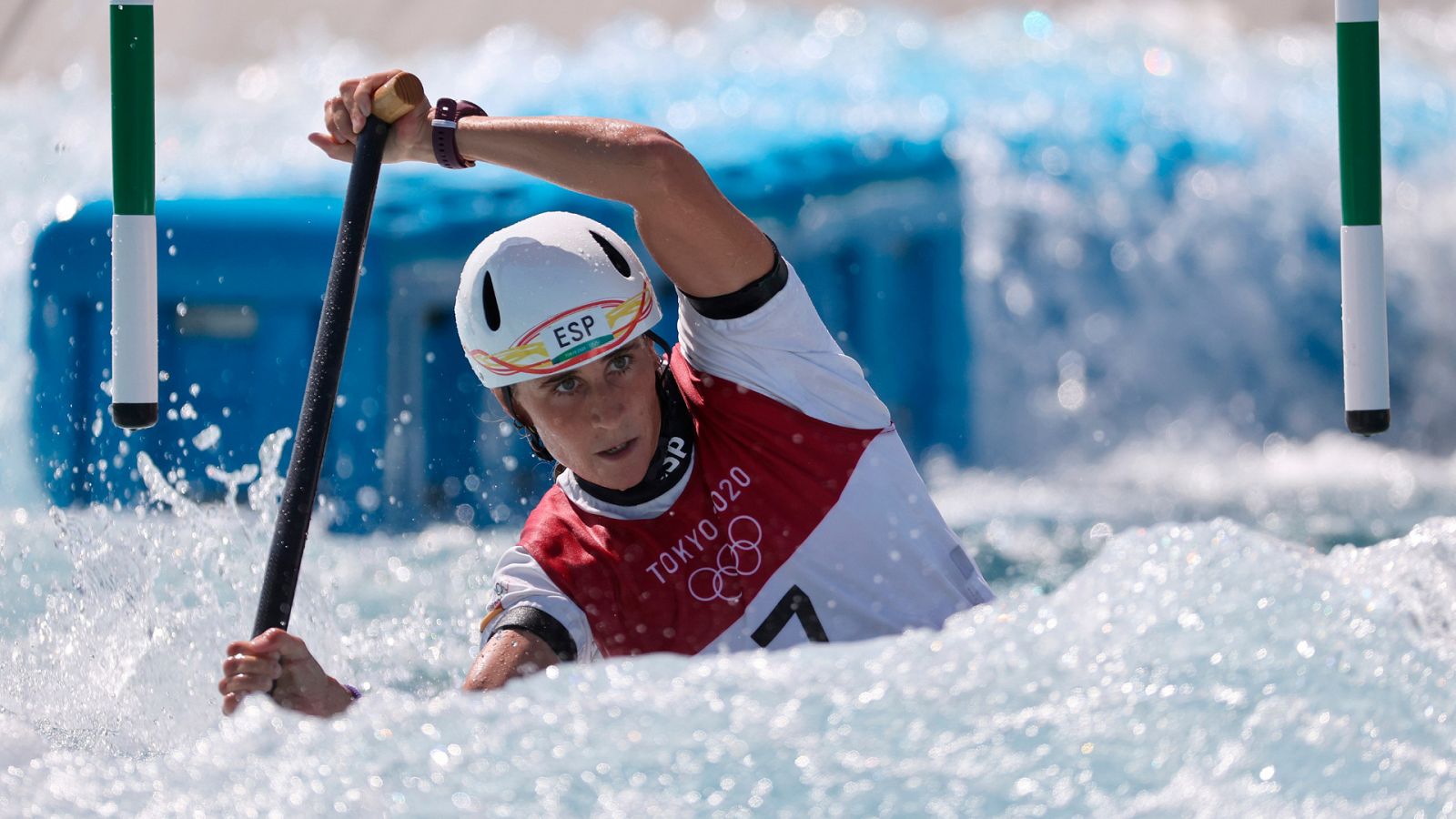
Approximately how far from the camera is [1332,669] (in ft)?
5.59

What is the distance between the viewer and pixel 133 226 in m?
2.51

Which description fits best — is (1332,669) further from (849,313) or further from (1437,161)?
(1437,161)

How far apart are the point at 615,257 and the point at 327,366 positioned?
478 millimetres

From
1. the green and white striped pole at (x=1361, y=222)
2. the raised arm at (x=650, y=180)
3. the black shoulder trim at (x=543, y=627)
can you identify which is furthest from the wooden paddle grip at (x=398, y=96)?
the green and white striped pole at (x=1361, y=222)

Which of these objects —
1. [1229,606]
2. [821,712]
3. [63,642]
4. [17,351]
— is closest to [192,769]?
[821,712]

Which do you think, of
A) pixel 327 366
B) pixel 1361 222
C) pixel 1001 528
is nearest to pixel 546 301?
pixel 327 366

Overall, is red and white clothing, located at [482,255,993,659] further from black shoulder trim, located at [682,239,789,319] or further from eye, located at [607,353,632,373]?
eye, located at [607,353,632,373]

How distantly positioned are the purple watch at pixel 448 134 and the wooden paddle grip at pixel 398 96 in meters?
0.04

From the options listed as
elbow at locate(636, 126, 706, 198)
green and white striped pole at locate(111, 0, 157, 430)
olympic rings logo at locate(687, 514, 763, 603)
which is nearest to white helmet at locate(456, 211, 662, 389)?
elbow at locate(636, 126, 706, 198)

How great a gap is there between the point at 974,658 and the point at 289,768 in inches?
29.6

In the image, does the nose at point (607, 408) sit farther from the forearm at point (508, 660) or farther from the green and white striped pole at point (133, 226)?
the green and white striped pole at point (133, 226)

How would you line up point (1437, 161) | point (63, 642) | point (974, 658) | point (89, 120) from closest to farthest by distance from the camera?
point (974, 658) < point (63, 642) < point (1437, 161) < point (89, 120)

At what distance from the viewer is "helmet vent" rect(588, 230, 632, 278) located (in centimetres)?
253

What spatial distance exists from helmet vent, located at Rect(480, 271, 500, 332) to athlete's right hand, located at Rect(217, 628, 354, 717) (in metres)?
0.58
